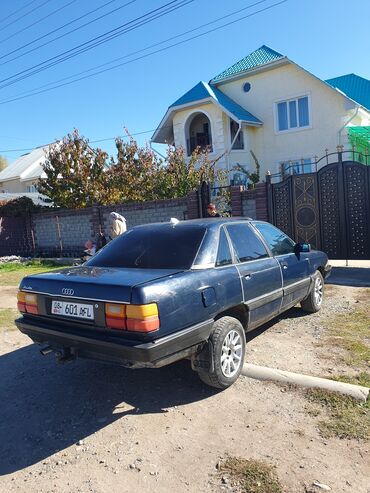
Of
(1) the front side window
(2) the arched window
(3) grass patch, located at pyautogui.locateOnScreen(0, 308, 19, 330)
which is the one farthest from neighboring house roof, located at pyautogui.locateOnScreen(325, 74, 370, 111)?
(3) grass patch, located at pyautogui.locateOnScreen(0, 308, 19, 330)

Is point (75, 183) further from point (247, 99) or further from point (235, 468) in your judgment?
point (235, 468)

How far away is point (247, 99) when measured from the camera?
22.2m

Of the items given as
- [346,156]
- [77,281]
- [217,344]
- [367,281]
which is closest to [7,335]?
[77,281]

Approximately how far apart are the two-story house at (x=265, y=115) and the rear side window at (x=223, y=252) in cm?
1637

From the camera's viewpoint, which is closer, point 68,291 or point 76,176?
point 68,291

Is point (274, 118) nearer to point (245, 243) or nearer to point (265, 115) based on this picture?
point (265, 115)

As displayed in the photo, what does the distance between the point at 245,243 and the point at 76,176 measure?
14923 mm

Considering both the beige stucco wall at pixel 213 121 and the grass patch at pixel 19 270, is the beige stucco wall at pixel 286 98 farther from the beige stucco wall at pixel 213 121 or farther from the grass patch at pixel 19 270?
the grass patch at pixel 19 270

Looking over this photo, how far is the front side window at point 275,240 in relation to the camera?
16.6 feet

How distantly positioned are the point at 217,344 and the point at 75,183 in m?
15.9

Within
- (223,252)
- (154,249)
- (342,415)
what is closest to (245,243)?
(223,252)

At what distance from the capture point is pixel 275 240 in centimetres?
526

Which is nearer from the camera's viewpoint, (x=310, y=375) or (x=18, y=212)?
(x=310, y=375)

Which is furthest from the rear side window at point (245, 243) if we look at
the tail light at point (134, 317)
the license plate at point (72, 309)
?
the license plate at point (72, 309)
